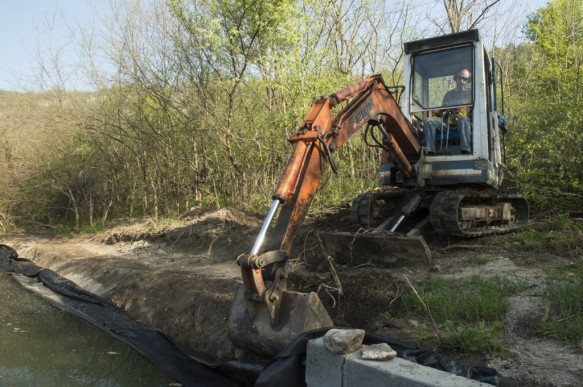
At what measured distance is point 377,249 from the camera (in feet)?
22.0

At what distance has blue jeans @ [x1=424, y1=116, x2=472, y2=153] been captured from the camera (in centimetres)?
733

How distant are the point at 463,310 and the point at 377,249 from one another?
2.03m

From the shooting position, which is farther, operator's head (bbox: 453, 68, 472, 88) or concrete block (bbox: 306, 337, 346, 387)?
operator's head (bbox: 453, 68, 472, 88)

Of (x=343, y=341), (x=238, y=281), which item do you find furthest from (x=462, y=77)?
(x=343, y=341)

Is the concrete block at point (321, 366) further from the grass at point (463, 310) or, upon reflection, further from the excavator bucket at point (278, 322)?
the grass at point (463, 310)

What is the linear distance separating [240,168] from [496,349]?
9.86 metres

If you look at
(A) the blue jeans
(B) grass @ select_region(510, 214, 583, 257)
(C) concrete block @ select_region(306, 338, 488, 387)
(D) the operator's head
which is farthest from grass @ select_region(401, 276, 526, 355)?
(D) the operator's head

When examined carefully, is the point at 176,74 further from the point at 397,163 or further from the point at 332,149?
the point at 332,149

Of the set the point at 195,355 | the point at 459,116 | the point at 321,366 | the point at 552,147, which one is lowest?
the point at 195,355

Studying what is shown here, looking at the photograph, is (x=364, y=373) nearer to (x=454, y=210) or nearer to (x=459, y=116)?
(x=454, y=210)

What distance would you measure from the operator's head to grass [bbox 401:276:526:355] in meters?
3.21

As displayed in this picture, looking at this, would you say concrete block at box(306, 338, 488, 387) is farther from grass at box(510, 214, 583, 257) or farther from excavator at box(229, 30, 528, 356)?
grass at box(510, 214, 583, 257)

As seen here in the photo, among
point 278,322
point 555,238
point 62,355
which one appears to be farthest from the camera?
point 555,238

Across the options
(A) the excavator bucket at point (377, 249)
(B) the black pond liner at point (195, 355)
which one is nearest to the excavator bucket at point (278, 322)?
(B) the black pond liner at point (195, 355)
